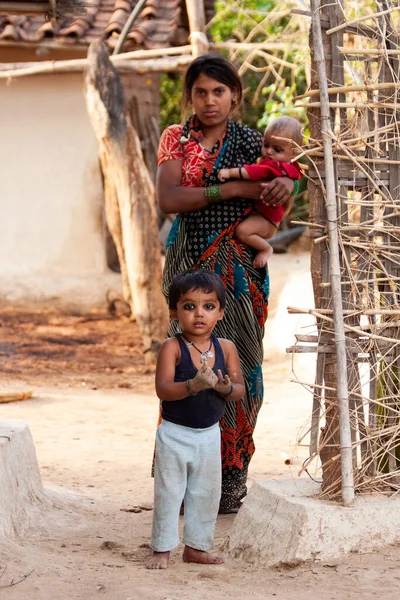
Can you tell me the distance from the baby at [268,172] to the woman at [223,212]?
0.04 m

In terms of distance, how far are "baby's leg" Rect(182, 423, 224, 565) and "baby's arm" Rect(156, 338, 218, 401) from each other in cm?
19

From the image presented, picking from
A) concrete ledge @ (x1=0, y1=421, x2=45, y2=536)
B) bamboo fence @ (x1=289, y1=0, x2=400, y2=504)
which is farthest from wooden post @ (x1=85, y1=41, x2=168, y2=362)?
bamboo fence @ (x1=289, y1=0, x2=400, y2=504)

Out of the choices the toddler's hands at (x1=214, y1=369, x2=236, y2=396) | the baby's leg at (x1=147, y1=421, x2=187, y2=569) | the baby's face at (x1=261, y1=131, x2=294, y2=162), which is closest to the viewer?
the toddler's hands at (x1=214, y1=369, x2=236, y2=396)

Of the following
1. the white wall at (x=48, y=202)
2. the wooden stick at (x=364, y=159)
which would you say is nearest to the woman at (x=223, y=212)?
the wooden stick at (x=364, y=159)

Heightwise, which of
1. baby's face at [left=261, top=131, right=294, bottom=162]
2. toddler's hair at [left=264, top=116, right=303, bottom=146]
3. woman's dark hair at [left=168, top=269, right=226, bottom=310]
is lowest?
woman's dark hair at [left=168, top=269, right=226, bottom=310]

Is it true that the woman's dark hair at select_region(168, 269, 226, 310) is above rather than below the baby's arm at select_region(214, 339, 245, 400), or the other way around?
above

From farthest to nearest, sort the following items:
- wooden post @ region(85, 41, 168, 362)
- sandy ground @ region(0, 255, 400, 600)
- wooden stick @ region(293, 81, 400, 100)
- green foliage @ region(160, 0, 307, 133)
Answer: green foliage @ region(160, 0, 307, 133)
wooden post @ region(85, 41, 168, 362)
wooden stick @ region(293, 81, 400, 100)
sandy ground @ region(0, 255, 400, 600)

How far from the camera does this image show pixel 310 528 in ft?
10.9

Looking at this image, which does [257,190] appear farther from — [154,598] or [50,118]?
[50,118]

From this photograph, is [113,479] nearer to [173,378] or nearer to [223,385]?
[173,378]

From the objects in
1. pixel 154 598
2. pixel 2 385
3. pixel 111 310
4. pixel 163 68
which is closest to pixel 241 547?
pixel 154 598

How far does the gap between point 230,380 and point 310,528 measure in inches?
22.1

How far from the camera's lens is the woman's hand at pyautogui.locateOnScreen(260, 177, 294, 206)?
4.03 metres

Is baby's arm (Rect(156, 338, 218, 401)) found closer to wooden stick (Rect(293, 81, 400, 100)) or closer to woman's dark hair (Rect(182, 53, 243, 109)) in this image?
wooden stick (Rect(293, 81, 400, 100))
